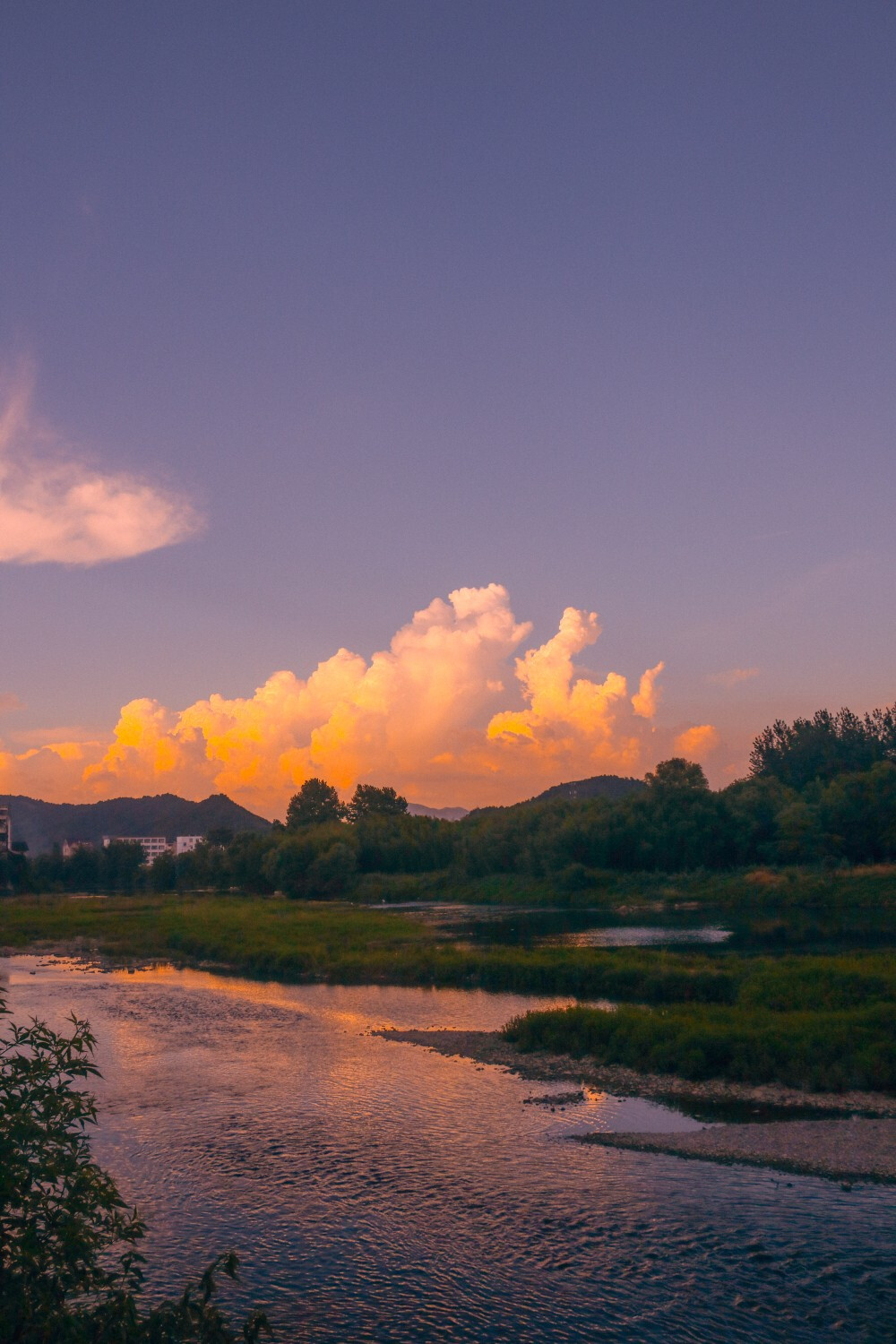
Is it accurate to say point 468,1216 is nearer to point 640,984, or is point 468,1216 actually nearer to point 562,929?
point 640,984

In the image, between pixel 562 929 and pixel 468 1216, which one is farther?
pixel 562 929

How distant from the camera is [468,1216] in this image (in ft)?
52.6

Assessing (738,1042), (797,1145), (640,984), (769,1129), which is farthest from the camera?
(640,984)

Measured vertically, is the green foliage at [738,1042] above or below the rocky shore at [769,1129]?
above

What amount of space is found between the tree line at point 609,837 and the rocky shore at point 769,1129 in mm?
83064

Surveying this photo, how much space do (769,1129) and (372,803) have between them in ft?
576

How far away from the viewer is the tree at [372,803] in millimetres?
192375

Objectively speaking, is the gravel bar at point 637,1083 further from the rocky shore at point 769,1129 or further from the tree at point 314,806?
the tree at point 314,806

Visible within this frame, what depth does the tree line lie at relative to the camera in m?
105

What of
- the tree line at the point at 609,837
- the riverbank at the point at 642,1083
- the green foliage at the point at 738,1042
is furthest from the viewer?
the tree line at the point at 609,837

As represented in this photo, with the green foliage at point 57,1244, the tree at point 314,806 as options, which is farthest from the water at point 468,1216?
the tree at point 314,806

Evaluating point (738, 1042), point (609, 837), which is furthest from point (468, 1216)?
point (609, 837)

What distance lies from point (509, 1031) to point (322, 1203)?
43.5ft

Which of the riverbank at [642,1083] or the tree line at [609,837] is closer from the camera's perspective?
the riverbank at [642,1083]
